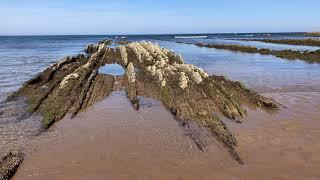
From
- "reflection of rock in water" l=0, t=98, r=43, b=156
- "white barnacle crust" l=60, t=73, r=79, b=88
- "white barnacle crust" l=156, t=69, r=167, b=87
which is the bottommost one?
"reflection of rock in water" l=0, t=98, r=43, b=156

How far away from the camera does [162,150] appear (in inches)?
412

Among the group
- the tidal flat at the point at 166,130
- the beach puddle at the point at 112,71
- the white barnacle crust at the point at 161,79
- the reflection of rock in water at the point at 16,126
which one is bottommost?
the beach puddle at the point at 112,71

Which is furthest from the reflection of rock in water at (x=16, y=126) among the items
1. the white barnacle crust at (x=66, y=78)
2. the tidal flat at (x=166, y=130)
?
the white barnacle crust at (x=66, y=78)

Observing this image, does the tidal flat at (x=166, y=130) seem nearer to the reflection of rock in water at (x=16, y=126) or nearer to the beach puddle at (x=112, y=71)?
the reflection of rock in water at (x=16, y=126)

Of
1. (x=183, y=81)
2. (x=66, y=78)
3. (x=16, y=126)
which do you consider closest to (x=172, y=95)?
(x=183, y=81)

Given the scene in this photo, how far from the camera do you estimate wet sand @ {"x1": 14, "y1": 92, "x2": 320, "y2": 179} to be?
9.07 metres

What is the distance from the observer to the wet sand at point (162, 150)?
9.07 m

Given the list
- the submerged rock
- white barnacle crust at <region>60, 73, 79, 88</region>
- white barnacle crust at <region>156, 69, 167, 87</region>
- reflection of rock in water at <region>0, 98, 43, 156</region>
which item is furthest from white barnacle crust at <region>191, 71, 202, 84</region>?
the submerged rock

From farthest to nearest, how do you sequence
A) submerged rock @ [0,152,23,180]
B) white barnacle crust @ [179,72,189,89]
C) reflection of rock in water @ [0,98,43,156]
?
white barnacle crust @ [179,72,189,89], reflection of rock in water @ [0,98,43,156], submerged rock @ [0,152,23,180]

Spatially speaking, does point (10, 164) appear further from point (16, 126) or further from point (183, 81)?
point (183, 81)

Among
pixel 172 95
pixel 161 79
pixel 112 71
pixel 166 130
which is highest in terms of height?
pixel 161 79

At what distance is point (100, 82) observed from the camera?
68.1ft

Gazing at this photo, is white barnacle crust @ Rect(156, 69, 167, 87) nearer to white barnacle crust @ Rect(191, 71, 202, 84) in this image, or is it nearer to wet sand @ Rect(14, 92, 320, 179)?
white barnacle crust @ Rect(191, 71, 202, 84)

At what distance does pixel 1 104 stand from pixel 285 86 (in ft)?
45.6
